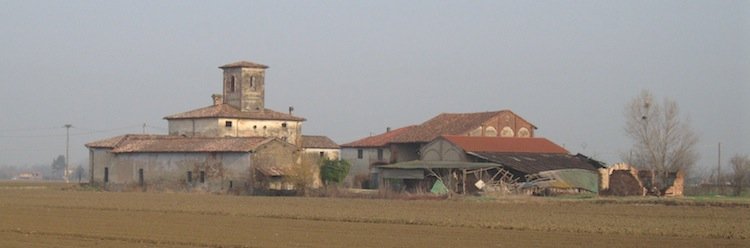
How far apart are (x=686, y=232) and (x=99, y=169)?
51589 millimetres

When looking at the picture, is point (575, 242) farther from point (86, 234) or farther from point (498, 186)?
point (498, 186)

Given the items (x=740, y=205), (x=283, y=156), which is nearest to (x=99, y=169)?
(x=283, y=156)

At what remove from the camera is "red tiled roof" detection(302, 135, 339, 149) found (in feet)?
276

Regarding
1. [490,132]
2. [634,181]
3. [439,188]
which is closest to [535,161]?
[634,181]

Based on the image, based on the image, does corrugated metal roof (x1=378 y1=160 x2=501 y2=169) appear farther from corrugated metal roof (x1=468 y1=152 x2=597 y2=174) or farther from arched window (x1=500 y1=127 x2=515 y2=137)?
arched window (x1=500 y1=127 x2=515 y2=137)

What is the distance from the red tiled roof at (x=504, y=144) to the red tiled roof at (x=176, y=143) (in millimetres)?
11383

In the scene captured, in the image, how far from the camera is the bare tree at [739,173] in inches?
2472

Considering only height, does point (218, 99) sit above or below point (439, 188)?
above

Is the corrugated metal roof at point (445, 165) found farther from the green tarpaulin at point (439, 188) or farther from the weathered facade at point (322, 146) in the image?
the weathered facade at point (322, 146)

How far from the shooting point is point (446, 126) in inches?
2990

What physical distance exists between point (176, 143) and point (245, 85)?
9947mm

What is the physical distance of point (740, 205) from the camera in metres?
46.5

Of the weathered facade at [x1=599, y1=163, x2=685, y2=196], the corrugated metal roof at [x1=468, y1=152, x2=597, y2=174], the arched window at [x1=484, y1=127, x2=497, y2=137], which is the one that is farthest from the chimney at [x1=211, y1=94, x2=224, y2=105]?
the weathered facade at [x1=599, y1=163, x2=685, y2=196]

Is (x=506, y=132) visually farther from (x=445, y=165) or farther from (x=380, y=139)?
(x=445, y=165)
